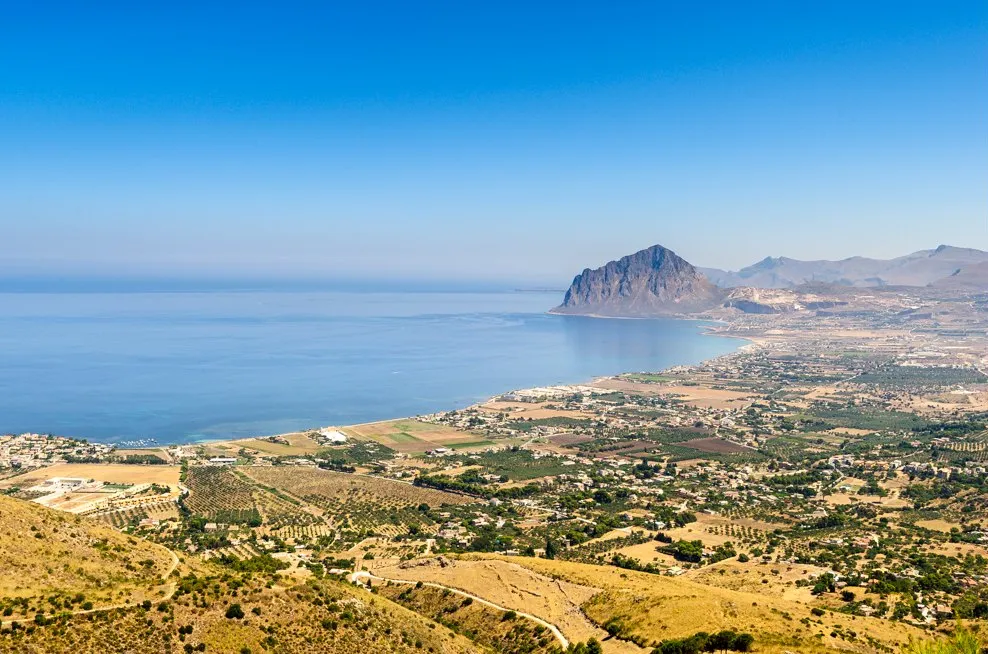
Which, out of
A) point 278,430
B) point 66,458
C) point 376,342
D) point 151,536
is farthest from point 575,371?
point 151,536

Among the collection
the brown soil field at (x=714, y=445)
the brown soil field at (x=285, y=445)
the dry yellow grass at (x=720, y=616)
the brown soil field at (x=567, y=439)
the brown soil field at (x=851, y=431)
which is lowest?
the brown soil field at (x=567, y=439)

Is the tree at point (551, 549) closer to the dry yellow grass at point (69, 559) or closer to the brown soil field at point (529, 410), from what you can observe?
the dry yellow grass at point (69, 559)

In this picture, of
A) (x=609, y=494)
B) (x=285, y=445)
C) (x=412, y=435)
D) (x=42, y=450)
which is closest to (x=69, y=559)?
(x=609, y=494)

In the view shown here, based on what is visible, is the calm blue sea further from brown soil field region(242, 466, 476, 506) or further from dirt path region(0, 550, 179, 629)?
dirt path region(0, 550, 179, 629)

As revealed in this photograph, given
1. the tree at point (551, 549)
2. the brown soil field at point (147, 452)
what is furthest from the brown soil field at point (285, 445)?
the tree at point (551, 549)

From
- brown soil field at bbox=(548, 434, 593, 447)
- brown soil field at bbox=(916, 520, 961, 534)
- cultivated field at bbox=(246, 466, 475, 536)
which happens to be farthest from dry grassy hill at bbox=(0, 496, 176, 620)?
brown soil field at bbox=(548, 434, 593, 447)
